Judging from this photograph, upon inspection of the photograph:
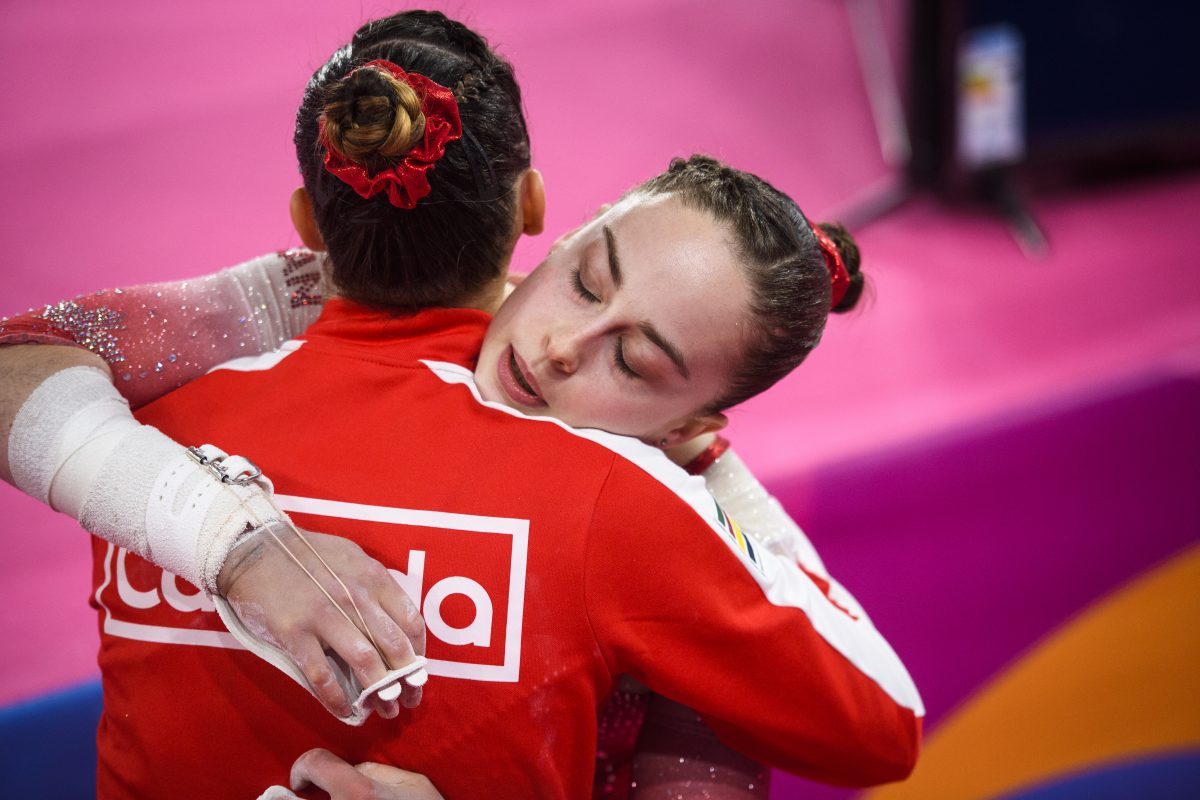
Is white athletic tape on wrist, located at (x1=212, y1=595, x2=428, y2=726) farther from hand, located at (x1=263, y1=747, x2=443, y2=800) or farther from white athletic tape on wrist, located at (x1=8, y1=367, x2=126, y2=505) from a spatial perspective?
white athletic tape on wrist, located at (x1=8, y1=367, x2=126, y2=505)

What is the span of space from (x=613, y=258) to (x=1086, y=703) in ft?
4.23

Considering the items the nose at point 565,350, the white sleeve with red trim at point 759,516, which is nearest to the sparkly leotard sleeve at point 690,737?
the white sleeve with red trim at point 759,516

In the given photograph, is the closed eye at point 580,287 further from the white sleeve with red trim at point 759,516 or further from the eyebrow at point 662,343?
the white sleeve with red trim at point 759,516

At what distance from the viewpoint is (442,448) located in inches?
34.4

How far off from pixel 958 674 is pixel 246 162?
5.47 feet

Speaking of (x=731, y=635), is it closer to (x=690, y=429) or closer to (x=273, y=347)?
(x=690, y=429)

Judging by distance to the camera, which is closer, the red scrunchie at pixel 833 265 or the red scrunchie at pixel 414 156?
the red scrunchie at pixel 414 156

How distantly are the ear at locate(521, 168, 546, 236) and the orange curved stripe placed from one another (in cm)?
107

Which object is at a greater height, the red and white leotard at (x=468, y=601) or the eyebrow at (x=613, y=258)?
the eyebrow at (x=613, y=258)

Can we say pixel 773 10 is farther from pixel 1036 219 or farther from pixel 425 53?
pixel 425 53

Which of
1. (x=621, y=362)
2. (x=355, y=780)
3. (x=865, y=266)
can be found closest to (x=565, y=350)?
(x=621, y=362)

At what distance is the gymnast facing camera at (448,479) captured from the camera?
0.84 m

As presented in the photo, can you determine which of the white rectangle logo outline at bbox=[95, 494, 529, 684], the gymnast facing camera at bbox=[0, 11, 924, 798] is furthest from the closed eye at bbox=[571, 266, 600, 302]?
the white rectangle logo outline at bbox=[95, 494, 529, 684]

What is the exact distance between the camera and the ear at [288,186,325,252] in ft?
3.37
